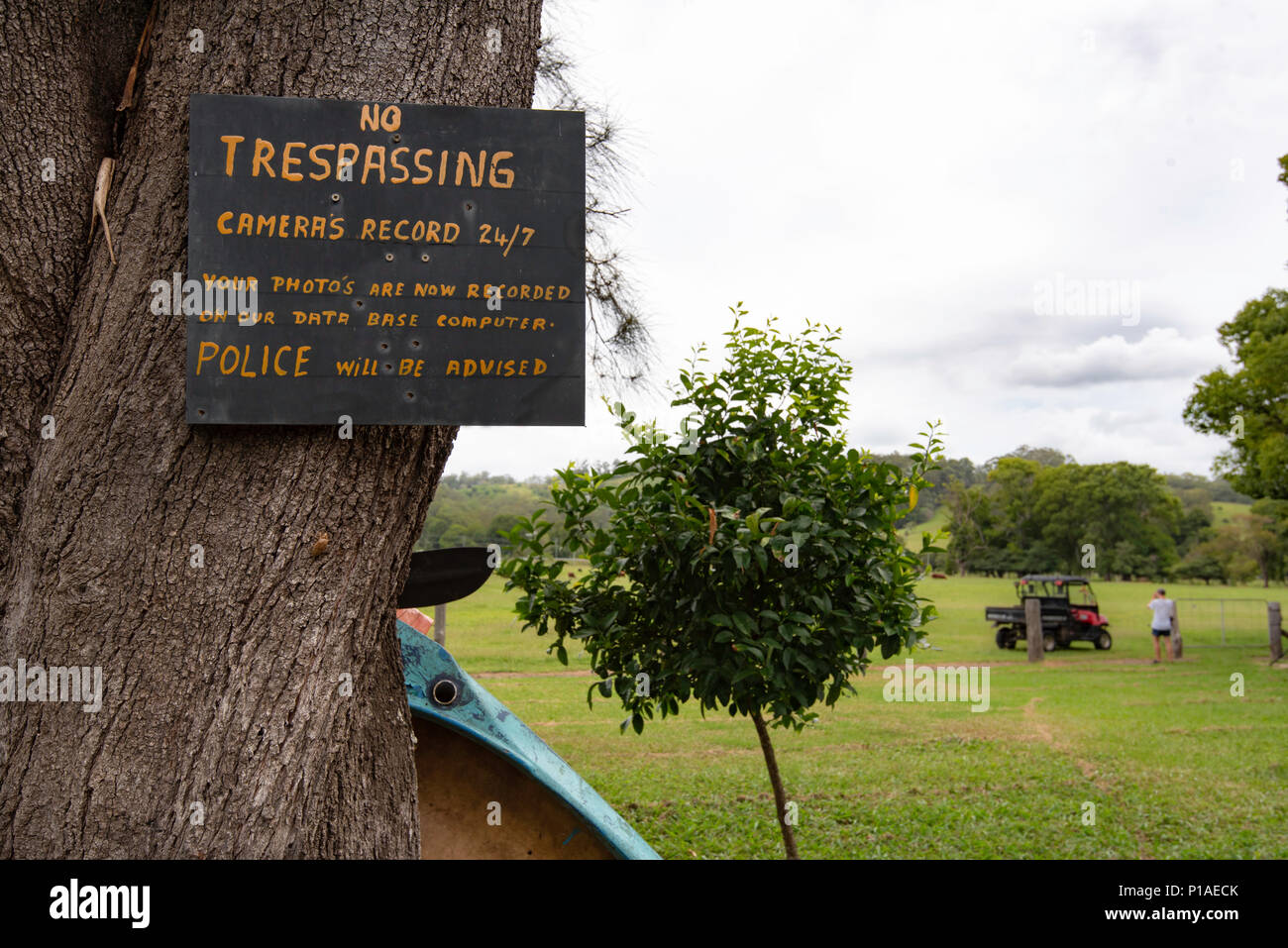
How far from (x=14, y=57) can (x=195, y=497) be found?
1.07 m

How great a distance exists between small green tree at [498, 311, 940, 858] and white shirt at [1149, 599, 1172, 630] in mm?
15288

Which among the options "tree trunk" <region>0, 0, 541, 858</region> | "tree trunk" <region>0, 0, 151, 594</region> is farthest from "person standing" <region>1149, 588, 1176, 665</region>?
"tree trunk" <region>0, 0, 151, 594</region>

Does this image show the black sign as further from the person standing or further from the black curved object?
the person standing

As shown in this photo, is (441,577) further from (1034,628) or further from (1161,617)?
(1161,617)

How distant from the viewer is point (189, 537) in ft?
6.27

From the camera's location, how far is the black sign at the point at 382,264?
6.70 ft

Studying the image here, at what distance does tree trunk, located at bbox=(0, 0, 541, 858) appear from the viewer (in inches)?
73.5

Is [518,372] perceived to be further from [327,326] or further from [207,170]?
[207,170]

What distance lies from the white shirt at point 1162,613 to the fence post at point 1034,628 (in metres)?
2.04

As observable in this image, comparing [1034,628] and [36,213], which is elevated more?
[36,213]

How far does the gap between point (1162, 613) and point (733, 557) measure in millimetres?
16289

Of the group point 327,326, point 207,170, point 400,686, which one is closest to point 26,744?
point 400,686

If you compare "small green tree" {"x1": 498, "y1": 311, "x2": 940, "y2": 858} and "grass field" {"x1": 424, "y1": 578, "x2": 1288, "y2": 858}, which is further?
"grass field" {"x1": 424, "y1": 578, "x2": 1288, "y2": 858}

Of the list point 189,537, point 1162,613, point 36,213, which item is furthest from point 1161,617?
point 36,213
